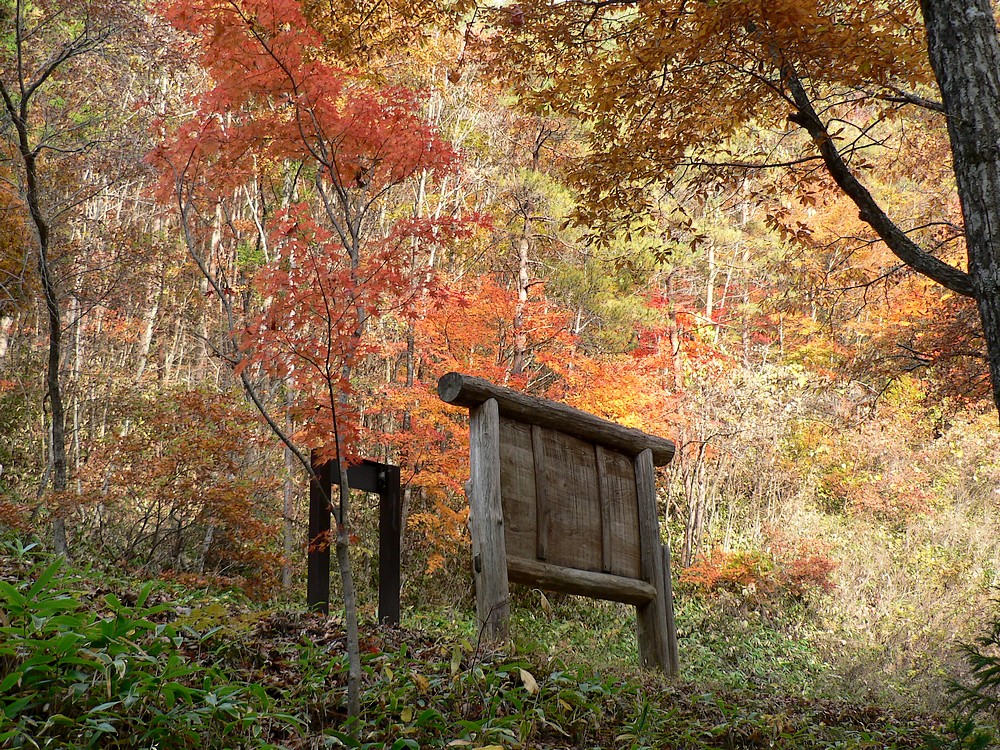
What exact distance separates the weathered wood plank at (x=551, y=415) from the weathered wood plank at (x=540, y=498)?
14 cm

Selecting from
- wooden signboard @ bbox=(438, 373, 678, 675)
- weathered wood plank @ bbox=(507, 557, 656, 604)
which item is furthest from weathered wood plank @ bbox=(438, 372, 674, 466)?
weathered wood plank @ bbox=(507, 557, 656, 604)

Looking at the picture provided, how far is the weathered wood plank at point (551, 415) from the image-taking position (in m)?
4.90

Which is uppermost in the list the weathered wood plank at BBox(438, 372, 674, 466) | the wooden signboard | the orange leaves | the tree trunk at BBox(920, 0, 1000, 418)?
the orange leaves

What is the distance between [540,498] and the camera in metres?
5.36

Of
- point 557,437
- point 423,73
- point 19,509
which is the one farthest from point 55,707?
point 423,73

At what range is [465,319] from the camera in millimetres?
12445

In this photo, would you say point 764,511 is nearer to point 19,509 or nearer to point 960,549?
point 960,549

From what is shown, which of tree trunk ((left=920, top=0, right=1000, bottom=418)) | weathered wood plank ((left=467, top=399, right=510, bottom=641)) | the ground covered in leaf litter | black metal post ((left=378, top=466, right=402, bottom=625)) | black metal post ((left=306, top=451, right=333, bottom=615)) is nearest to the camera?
the ground covered in leaf litter

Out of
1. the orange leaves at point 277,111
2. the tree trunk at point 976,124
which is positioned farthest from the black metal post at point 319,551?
the tree trunk at point 976,124

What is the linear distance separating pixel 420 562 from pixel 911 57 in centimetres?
986

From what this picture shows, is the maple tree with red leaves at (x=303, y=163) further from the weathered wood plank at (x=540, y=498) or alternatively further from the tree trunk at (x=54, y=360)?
the tree trunk at (x=54, y=360)

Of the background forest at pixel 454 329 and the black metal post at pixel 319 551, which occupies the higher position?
the background forest at pixel 454 329

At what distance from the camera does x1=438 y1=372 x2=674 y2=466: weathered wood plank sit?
4.90 m

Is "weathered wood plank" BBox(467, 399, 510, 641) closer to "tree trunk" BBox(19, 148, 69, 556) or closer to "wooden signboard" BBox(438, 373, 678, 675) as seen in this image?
"wooden signboard" BBox(438, 373, 678, 675)
